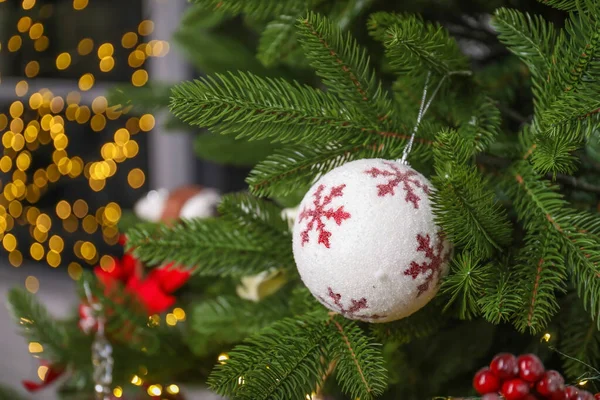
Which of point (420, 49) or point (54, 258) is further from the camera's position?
point (54, 258)

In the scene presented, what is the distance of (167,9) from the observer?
3.72 feet

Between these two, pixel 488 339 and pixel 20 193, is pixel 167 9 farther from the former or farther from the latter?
pixel 488 339

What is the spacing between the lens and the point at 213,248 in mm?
455

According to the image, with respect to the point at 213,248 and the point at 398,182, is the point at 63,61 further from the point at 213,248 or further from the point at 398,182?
the point at 398,182

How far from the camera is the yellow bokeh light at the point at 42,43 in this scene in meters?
1.27

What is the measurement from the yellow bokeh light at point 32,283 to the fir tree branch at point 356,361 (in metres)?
1.05

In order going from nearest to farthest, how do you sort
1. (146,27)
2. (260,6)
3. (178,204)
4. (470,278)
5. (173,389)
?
(470,278), (260,6), (173,389), (178,204), (146,27)

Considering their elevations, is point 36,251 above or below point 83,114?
below

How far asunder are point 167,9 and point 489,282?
3.12ft

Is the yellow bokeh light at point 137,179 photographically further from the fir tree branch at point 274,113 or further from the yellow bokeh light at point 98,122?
the fir tree branch at point 274,113

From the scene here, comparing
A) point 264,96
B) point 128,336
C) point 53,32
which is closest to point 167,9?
point 53,32

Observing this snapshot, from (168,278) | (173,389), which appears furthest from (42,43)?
(173,389)

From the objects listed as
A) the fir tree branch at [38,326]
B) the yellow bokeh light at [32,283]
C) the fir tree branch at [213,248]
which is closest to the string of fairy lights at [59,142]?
the yellow bokeh light at [32,283]

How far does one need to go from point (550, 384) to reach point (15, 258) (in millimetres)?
1260
